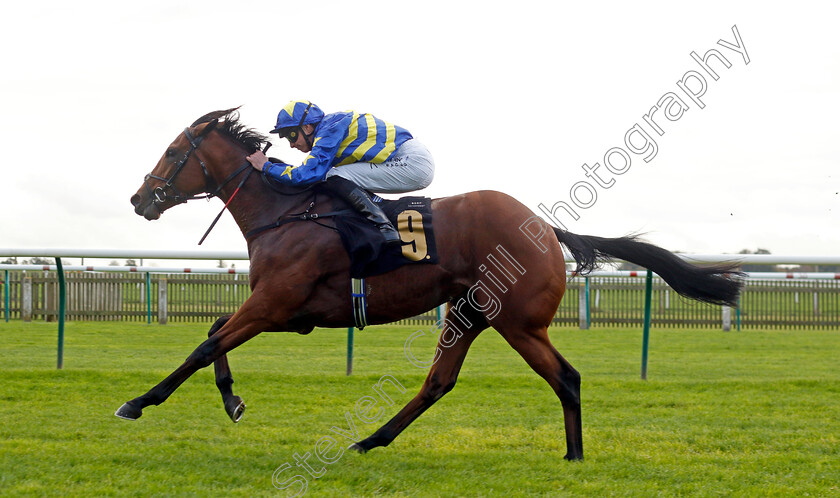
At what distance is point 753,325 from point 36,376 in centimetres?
1511

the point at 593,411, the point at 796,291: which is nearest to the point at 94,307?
the point at 593,411

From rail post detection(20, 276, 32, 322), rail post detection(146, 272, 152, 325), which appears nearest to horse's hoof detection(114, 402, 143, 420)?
rail post detection(146, 272, 152, 325)

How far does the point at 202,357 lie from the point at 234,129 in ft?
5.06

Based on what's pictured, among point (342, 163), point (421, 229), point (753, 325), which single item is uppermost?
point (342, 163)

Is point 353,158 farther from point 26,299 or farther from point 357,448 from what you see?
point 26,299

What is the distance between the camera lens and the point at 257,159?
488 centimetres

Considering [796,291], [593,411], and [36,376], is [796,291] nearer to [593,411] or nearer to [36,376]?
[593,411]

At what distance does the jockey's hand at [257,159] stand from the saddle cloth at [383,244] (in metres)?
0.66

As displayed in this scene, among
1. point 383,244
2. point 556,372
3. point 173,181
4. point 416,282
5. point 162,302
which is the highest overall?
point 173,181

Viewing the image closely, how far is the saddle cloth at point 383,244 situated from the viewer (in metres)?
4.41

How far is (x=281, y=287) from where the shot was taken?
4.34m

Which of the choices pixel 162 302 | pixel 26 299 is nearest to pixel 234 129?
pixel 162 302

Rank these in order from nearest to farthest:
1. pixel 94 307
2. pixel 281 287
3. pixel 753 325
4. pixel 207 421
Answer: pixel 281 287 → pixel 207 421 → pixel 94 307 → pixel 753 325

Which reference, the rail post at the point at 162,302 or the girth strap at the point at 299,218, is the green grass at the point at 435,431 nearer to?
the girth strap at the point at 299,218
